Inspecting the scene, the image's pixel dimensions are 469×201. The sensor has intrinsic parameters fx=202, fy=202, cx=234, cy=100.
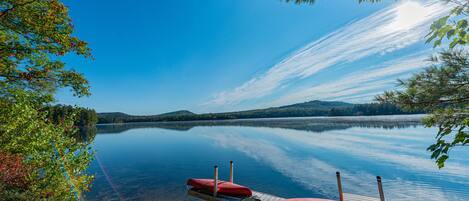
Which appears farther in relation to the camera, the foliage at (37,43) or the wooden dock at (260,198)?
the wooden dock at (260,198)

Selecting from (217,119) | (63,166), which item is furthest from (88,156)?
(217,119)

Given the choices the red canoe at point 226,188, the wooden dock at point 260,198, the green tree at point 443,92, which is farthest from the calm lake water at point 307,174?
the green tree at point 443,92

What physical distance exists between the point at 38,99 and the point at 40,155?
2.42 meters

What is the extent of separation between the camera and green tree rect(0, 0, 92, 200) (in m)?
5.17

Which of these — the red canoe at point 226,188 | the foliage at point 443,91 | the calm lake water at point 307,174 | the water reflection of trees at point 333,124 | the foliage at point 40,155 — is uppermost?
the foliage at point 443,91

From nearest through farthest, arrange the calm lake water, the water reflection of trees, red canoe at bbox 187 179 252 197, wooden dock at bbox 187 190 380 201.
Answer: wooden dock at bbox 187 190 380 201 < red canoe at bbox 187 179 252 197 < the calm lake water < the water reflection of trees

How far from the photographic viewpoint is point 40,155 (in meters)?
5.25

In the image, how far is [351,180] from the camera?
14.1 meters

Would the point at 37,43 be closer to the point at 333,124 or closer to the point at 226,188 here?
the point at 226,188

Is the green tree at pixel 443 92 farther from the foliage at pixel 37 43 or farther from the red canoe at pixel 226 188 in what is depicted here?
the foliage at pixel 37 43

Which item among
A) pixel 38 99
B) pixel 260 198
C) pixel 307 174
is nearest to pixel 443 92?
pixel 260 198

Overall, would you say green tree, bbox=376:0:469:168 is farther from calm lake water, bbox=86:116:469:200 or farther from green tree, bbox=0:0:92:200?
calm lake water, bbox=86:116:469:200

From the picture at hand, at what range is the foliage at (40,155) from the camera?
197 inches

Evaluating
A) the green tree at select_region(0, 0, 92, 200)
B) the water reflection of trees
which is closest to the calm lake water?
the green tree at select_region(0, 0, 92, 200)
